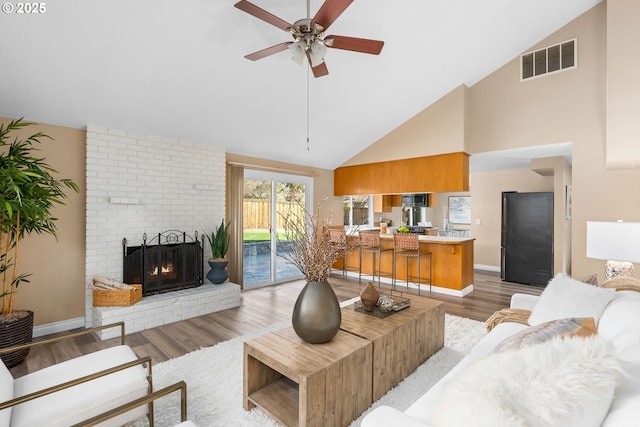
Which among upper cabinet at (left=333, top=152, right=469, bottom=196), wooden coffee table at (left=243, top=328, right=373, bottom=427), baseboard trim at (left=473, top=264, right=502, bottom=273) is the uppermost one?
upper cabinet at (left=333, top=152, right=469, bottom=196)

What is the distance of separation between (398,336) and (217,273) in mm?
2955

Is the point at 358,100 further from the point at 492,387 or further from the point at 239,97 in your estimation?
the point at 492,387

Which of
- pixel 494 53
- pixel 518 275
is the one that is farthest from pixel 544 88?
pixel 518 275

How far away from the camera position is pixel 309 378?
1.64 metres

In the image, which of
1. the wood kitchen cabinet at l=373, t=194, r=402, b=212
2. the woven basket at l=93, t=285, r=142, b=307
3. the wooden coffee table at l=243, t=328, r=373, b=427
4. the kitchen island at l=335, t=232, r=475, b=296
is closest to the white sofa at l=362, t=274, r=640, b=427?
the wooden coffee table at l=243, t=328, r=373, b=427

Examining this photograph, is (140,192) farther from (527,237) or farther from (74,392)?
(527,237)

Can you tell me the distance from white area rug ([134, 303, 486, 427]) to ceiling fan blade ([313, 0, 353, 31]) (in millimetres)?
2688

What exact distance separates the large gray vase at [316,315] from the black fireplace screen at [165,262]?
282 centimetres

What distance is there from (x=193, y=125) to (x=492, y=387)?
14.1 ft

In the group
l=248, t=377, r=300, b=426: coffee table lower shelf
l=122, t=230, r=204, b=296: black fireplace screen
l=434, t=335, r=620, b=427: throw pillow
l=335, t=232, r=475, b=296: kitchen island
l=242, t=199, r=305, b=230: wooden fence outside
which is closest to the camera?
l=434, t=335, r=620, b=427: throw pillow

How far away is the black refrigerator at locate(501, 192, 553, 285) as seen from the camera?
220 inches

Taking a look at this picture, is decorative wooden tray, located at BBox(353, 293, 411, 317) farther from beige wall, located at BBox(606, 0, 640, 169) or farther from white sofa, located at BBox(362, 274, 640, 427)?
beige wall, located at BBox(606, 0, 640, 169)

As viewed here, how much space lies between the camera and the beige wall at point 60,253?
131 inches

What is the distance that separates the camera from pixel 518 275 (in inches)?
230
